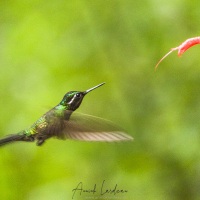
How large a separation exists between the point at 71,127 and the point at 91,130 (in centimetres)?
10

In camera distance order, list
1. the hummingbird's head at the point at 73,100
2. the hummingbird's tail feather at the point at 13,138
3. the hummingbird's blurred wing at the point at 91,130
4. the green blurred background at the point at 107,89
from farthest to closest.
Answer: the green blurred background at the point at 107,89 → the hummingbird's tail feather at the point at 13,138 → the hummingbird's head at the point at 73,100 → the hummingbird's blurred wing at the point at 91,130

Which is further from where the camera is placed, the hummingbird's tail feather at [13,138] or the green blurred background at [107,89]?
the green blurred background at [107,89]

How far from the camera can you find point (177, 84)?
284 centimetres

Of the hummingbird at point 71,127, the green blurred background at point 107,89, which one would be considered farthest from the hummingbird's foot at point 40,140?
the green blurred background at point 107,89

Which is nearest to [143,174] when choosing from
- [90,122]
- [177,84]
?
[177,84]

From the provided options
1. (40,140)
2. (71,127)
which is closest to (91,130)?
(71,127)

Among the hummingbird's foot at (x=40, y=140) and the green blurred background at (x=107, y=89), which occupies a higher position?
the green blurred background at (x=107, y=89)

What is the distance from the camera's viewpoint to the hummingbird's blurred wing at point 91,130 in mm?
1453

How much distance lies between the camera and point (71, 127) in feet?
5.24

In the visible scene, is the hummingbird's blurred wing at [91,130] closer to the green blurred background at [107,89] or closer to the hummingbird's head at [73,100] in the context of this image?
the hummingbird's head at [73,100]

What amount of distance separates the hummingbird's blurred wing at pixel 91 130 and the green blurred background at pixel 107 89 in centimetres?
106

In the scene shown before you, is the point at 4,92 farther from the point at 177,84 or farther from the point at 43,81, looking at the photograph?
the point at 177,84

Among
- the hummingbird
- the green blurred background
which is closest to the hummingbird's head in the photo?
the hummingbird

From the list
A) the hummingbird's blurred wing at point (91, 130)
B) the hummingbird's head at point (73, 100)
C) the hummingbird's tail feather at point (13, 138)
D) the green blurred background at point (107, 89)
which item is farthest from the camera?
the green blurred background at point (107, 89)
